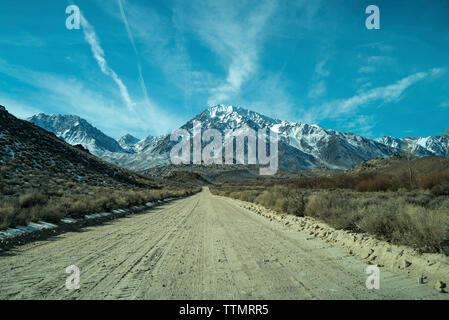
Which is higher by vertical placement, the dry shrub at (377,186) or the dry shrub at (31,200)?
the dry shrub at (377,186)

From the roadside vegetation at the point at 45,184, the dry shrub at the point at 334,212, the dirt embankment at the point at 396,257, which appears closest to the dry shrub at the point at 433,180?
the dry shrub at the point at 334,212

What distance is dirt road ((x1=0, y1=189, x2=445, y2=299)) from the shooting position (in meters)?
3.46

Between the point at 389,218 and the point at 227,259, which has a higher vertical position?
the point at 389,218

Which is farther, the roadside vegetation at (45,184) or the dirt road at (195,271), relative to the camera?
the roadside vegetation at (45,184)

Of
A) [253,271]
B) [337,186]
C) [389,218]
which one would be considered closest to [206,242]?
[253,271]

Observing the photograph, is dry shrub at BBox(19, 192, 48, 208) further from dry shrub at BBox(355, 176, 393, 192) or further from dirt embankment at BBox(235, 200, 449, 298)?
dry shrub at BBox(355, 176, 393, 192)

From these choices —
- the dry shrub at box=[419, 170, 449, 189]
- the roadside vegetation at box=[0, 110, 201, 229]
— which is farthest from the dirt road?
the dry shrub at box=[419, 170, 449, 189]

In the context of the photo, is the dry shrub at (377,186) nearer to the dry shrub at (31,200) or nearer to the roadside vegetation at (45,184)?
the roadside vegetation at (45,184)

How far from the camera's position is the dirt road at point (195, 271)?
3.46 m

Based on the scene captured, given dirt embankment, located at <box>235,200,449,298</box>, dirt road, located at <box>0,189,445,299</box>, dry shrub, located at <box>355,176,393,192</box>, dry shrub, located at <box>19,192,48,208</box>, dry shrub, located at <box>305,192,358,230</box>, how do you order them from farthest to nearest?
dry shrub, located at <box>355,176,393,192</box>
dry shrub, located at <box>19,192,48,208</box>
dry shrub, located at <box>305,192,358,230</box>
dirt embankment, located at <box>235,200,449,298</box>
dirt road, located at <box>0,189,445,299</box>
